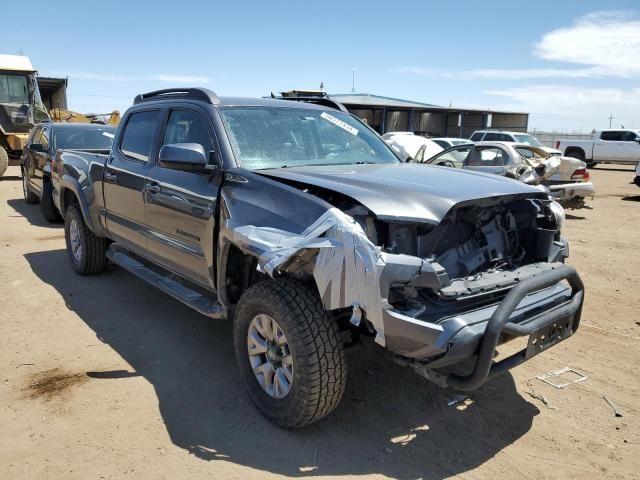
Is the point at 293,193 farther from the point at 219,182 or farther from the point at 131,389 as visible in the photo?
the point at 131,389

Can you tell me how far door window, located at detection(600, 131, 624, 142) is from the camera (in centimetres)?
2619

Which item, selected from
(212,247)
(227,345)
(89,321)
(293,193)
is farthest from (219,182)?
(89,321)

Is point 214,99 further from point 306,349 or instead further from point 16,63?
point 16,63

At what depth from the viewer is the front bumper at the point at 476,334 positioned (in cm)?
255

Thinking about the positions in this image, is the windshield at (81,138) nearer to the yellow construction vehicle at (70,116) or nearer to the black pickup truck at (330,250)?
the black pickup truck at (330,250)

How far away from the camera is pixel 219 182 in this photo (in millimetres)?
3557

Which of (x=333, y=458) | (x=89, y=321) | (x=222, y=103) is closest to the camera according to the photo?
(x=333, y=458)

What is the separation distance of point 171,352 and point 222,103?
1994 mm

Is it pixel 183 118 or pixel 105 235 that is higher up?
pixel 183 118

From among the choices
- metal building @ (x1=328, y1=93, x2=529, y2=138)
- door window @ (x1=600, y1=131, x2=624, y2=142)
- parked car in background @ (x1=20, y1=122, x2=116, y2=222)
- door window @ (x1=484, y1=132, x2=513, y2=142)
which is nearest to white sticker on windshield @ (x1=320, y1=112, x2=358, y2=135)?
parked car in background @ (x1=20, y1=122, x2=116, y2=222)

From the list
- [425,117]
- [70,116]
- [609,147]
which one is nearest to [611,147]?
[609,147]

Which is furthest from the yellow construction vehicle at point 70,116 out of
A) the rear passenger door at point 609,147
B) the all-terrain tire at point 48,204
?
the rear passenger door at point 609,147

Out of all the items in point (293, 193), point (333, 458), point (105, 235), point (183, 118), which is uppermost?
point (183, 118)

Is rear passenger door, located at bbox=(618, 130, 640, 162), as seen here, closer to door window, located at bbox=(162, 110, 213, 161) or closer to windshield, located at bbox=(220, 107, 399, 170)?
windshield, located at bbox=(220, 107, 399, 170)
